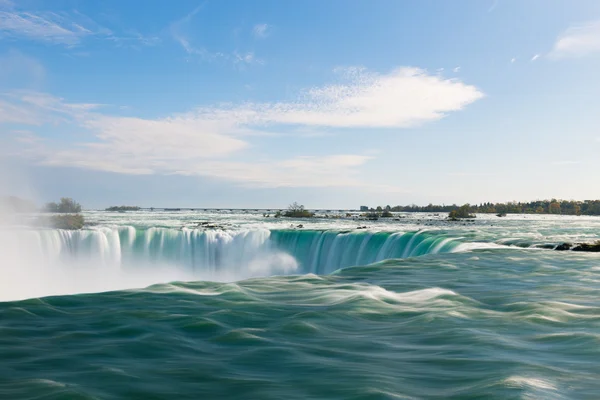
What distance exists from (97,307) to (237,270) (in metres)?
22.3

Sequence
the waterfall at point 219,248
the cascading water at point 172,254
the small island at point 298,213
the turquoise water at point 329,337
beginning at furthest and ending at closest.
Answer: the small island at point 298,213 → the waterfall at point 219,248 → the cascading water at point 172,254 → the turquoise water at point 329,337

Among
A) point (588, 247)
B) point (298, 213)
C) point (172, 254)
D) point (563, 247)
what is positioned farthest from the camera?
point (298, 213)

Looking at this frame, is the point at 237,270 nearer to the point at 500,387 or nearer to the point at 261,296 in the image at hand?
the point at 261,296

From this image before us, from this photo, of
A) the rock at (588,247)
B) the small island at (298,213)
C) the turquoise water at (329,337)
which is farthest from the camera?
the small island at (298,213)

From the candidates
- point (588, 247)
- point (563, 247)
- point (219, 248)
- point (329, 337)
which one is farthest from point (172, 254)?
point (329, 337)

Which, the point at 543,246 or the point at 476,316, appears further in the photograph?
the point at 543,246

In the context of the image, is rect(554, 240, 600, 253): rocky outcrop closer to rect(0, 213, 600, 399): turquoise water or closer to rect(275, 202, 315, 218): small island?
rect(0, 213, 600, 399): turquoise water

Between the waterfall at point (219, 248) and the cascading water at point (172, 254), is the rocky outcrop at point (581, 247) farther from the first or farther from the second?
the waterfall at point (219, 248)

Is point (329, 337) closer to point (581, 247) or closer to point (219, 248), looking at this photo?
point (581, 247)

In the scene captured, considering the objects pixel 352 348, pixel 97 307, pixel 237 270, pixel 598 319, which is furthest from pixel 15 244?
pixel 598 319

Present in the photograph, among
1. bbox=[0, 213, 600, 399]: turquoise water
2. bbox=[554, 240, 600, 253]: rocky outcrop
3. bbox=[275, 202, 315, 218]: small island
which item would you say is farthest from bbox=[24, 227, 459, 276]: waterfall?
bbox=[275, 202, 315, 218]: small island

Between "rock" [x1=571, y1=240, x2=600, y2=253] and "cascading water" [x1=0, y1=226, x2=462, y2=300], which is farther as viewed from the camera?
"cascading water" [x1=0, y1=226, x2=462, y2=300]

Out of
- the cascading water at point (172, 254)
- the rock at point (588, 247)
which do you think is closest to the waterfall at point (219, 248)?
the cascading water at point (172, 254)

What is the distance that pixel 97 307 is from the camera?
396 inches
